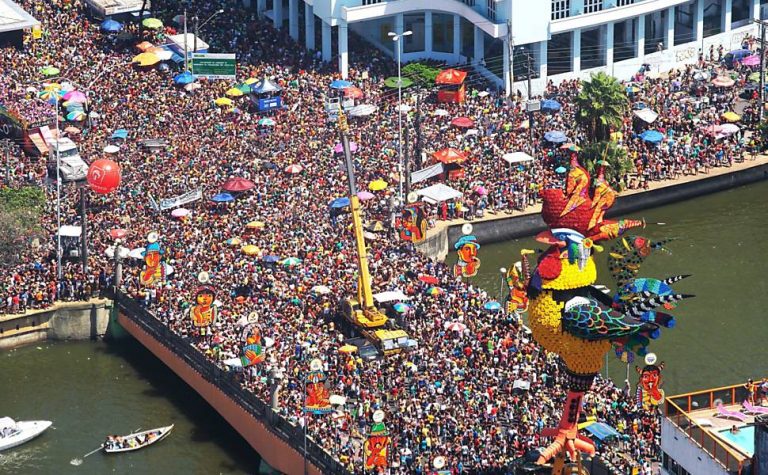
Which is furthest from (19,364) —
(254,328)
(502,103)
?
(502,103)

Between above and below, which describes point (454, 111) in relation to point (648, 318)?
above

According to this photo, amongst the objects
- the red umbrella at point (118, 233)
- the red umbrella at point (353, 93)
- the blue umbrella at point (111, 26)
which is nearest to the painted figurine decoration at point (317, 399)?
the red umbrella at point (118, 233)

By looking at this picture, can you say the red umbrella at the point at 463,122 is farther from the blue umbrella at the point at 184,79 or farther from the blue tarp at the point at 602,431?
the blue tarp at the point at 602,431

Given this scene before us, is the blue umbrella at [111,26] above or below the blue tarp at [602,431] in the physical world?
above

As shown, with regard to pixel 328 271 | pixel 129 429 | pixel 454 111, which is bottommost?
pixel 129 429

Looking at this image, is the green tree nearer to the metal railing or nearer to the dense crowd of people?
the dense crowd of people

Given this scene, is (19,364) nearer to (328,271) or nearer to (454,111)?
(328,271)
